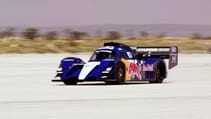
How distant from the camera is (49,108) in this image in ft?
60.4

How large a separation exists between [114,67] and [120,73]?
554 mm

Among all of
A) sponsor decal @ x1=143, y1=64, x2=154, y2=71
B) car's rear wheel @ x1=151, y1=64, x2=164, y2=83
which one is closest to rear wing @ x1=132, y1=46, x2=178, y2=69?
car's rear wheel @ x1=151, y1=64, x2=164, y2=83

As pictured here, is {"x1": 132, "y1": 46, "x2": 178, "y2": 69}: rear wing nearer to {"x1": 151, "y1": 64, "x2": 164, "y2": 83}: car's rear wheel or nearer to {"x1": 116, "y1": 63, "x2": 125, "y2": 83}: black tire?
{"x1": 151, "y1": 64, "x2": 164, "y2": 83}: car's rear wheel

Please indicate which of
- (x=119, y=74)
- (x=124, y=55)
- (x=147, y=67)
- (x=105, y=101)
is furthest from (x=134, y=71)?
(x=105, y=101)

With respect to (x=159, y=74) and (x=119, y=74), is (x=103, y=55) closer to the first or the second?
(x=119, y=74)

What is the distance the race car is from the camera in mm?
27703

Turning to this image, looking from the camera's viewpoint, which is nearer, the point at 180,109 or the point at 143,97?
the point at 180,109

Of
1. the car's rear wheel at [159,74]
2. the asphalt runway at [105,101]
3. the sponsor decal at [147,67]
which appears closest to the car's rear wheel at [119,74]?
the asphalt runway at [105,101]

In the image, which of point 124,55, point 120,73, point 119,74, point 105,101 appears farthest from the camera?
point 124,55

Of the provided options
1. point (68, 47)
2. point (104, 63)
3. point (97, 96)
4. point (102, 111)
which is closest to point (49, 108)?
point (102, 111)

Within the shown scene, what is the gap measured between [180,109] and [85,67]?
10.1m

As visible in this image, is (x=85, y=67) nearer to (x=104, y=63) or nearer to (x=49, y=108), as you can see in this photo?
(x=104, y=63)

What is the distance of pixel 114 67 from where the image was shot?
27.7 metres

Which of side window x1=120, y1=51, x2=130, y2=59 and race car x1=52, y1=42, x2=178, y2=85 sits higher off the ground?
side window x1=120, y1=51, x2=130, y2=59
